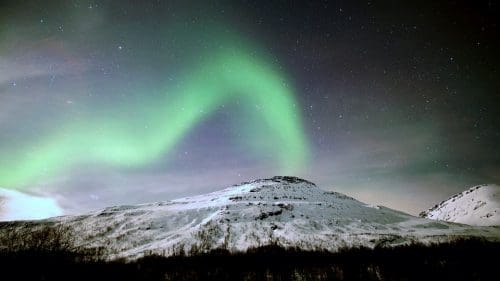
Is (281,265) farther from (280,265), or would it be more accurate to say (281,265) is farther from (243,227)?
(243,227)

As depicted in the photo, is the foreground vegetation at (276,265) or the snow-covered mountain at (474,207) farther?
the snow-covered mountain at (474,207)

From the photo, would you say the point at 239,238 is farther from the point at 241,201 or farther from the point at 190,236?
the point at 241,201

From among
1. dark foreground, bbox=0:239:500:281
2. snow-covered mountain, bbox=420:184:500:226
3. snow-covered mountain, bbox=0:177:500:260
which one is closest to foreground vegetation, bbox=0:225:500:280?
dark foreground, bbox=0:239:500:281

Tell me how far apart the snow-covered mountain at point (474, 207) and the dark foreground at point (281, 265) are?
115ft

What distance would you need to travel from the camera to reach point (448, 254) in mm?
48844

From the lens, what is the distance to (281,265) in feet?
151

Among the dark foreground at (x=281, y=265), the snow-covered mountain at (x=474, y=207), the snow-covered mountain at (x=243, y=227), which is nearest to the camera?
the dark foreground at (x=281, y=265)

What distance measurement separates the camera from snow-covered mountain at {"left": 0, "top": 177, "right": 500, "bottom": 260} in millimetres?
52844

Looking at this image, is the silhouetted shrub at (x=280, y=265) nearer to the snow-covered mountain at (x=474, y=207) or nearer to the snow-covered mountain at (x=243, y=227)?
the snow-covered mountain at (x=243, y=227)

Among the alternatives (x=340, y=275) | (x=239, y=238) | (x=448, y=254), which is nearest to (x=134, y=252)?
(x=239, y=238)

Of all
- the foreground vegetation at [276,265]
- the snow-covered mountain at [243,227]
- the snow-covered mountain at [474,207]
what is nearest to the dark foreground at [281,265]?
the foreground vegetation at [276,265]

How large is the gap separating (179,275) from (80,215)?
129 ft

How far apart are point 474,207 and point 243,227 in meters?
68.3

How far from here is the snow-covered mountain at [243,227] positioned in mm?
52844
